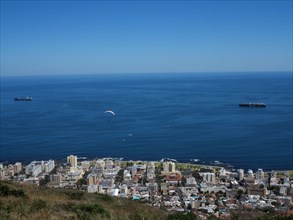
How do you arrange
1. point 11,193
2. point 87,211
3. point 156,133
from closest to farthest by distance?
1. point 87,211
2. point 11,193
3. point 156,133

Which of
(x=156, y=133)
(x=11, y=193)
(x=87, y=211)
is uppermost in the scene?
(x=87, y=211)

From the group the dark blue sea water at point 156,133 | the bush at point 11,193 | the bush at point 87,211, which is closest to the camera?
the bush at point 87,211

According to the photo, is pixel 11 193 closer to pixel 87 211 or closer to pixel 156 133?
pixel 87 211

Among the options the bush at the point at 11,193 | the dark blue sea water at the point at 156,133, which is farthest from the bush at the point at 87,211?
the dark blue sea water at the point at 156,133

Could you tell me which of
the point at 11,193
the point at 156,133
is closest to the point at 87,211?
the point at 11,193

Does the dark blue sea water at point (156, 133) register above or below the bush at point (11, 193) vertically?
below

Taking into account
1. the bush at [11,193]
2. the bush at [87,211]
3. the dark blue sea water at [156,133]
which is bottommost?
the dark blue sea water at [156,133]

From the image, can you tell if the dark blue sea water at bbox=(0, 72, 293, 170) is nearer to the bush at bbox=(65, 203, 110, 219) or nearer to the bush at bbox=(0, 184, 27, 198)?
the bush at bbox=(0, 184, 27, 198)

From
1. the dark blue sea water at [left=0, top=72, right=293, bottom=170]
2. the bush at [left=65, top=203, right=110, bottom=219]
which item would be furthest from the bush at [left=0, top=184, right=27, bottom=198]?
the dark blue sea water at [left=0, top=72, right=293, bottom=170]

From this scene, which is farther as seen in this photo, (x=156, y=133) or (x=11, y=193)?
(x=156, y=133)

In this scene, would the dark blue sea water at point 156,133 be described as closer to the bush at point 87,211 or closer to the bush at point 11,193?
the bush at point 11,193

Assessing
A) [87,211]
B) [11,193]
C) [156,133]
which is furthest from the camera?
[156,133]

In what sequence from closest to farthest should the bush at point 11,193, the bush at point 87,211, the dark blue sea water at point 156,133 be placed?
the bush at point 87,211 < the bush at point 11,193 < the dark blue sea water at point 156,133

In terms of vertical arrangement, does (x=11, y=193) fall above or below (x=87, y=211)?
below
